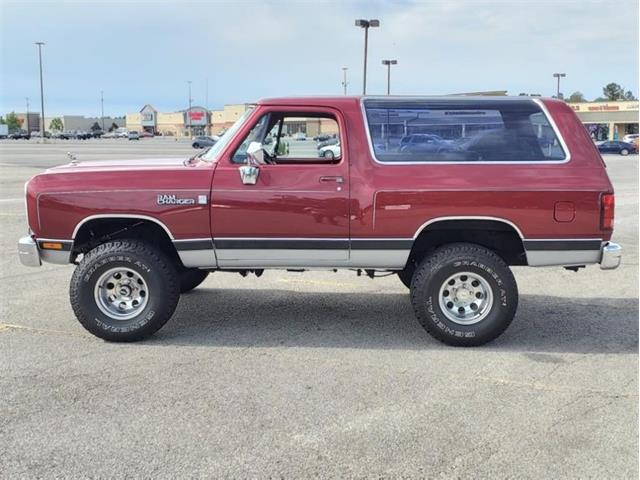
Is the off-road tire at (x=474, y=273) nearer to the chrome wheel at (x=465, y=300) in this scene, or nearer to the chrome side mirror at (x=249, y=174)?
the chrome wheel at (x=465, y=300)

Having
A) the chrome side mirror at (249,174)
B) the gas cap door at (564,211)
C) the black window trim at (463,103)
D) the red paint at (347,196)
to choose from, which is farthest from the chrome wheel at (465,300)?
the chrome side mirror at (249,174)

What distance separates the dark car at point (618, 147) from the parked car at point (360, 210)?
51.4 meters

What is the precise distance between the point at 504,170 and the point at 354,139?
1246mm

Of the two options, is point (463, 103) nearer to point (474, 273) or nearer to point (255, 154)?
point (474, 273)

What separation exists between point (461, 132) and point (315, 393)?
2512 millimetres

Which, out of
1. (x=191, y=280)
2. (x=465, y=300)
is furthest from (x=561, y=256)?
(x=191, y=280)

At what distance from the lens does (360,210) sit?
206 inches

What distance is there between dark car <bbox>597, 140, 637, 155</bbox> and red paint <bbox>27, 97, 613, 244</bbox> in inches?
2025

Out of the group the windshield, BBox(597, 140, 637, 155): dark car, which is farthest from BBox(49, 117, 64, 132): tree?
the windshield

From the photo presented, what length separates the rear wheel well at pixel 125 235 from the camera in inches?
216

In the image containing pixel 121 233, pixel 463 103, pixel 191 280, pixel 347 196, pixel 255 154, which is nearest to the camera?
pixel 255 154

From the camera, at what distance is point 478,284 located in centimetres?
538

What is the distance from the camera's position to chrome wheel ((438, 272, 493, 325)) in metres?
5.34


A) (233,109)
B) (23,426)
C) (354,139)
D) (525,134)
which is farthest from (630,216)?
(233,109)
